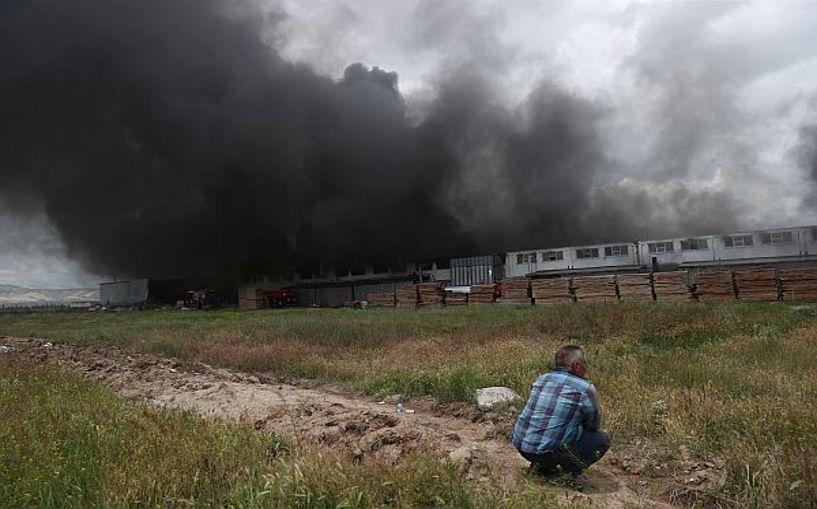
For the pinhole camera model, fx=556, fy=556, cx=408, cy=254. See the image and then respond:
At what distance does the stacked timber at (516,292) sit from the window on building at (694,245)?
21296 millimetres

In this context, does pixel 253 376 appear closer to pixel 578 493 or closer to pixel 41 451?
pixel 41 451

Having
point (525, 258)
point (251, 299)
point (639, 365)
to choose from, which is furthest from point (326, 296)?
point (639, 365)

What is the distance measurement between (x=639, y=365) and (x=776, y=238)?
1665 inches

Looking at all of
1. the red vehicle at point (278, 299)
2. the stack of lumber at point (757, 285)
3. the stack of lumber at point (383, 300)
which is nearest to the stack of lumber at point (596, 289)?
the stack of lumber at point (757, 285)

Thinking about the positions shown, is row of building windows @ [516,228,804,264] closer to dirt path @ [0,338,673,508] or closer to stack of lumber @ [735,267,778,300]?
stack of lumber @ [735,267,778,300]

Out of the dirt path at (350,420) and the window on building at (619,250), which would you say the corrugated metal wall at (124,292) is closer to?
the window on building at (619,250)

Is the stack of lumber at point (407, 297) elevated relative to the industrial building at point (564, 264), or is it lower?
lower

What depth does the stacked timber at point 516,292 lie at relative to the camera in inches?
1395

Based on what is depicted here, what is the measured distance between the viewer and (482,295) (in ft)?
122

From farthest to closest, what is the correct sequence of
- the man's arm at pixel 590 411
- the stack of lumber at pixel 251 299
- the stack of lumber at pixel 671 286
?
the stack of lumber at pixel 251 299
the stack of lumber at pixel 671 286
the man's arm at pixel 590 411

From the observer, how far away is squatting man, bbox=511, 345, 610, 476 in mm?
5219

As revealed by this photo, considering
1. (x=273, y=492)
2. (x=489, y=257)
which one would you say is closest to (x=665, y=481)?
(x=273, y=492)

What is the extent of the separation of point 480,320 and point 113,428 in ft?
55.8

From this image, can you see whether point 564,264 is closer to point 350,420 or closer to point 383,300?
point 383,300
